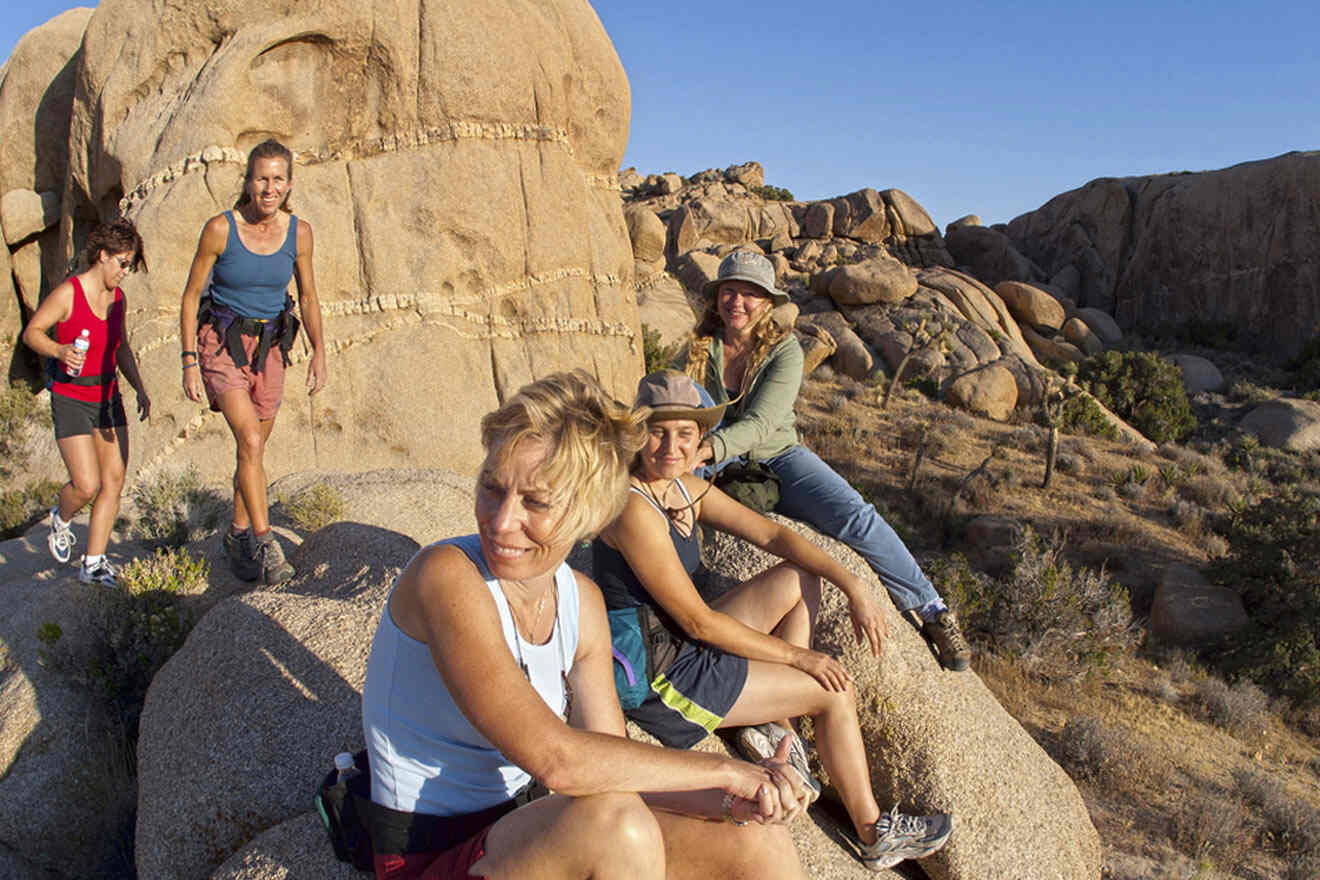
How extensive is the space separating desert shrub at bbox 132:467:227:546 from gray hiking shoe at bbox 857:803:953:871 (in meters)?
5.11

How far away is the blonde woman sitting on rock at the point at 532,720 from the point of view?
195 centimetres

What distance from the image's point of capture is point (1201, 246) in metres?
27.2

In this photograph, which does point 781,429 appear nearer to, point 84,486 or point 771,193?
point 84,486

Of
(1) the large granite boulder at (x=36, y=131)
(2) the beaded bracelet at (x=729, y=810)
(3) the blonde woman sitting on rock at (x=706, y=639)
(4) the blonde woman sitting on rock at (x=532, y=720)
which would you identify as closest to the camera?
(4) the blonde woman sitting on rock at (x=532, y=720)

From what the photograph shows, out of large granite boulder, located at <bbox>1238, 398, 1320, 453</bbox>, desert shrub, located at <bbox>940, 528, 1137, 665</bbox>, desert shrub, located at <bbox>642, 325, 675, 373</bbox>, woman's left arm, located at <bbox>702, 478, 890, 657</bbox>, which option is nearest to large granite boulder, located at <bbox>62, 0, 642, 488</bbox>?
desert shrub, located at <bbox>642, 325, 675, 373</bbox>

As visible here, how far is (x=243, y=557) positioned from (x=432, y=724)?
327 cm

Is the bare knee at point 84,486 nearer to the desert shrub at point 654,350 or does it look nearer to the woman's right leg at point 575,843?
the woman's right leg at point 575,843

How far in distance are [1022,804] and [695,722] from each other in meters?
Answer: 1.85

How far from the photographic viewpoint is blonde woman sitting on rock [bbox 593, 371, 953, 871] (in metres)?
3.07

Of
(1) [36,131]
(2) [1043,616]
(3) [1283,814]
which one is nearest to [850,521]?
(3) [1283,814]

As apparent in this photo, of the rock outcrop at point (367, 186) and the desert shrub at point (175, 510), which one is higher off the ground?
the rock outcrop at point (367, 186)

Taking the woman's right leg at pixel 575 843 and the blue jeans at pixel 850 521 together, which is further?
the blue jeans at pixel 850 521

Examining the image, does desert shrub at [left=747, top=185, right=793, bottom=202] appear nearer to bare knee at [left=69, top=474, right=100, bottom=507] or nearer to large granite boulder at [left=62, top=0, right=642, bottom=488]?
large granite boulder at [left=62, top=0, right=642, bottom=488]

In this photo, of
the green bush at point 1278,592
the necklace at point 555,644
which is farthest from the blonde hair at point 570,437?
the green bush at point 1278,592
